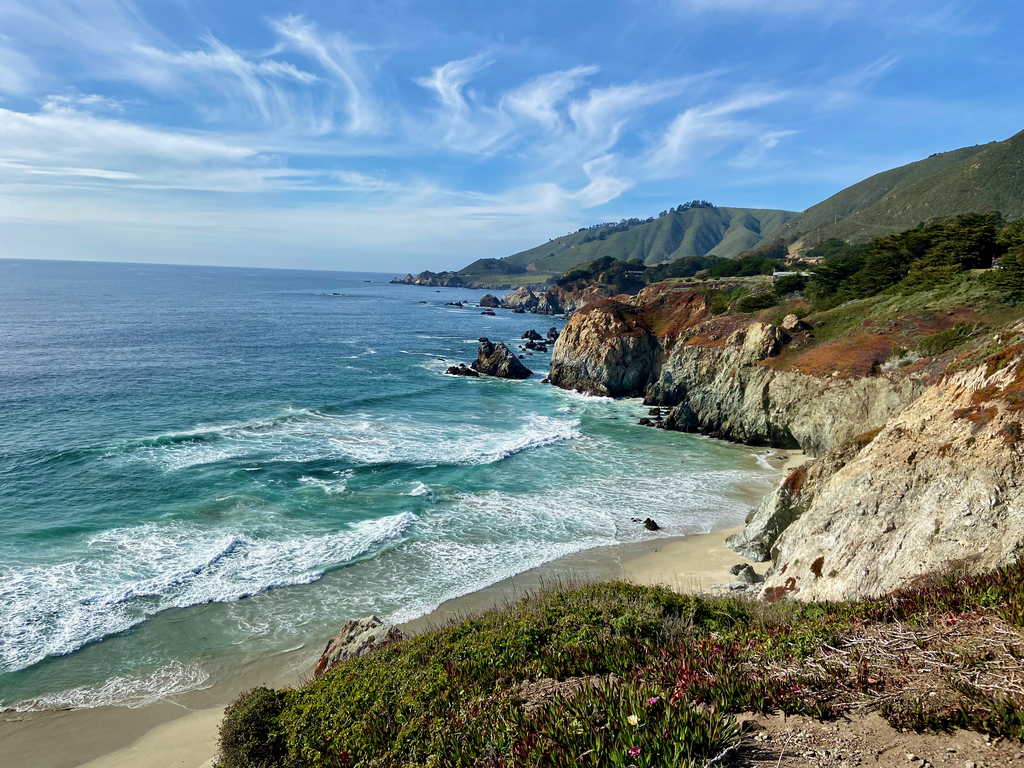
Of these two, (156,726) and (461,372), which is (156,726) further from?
(461,372)

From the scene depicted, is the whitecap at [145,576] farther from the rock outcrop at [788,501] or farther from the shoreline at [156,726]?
the rock outcrop at [788,501]

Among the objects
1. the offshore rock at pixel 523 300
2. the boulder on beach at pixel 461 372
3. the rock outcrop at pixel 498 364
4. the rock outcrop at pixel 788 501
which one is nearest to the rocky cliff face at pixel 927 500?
the rock outcrop at pixel 788 501

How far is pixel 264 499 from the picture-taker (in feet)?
88.2

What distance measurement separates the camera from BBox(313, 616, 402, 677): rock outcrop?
13320mm

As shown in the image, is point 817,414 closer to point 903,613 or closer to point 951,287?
point 951,287

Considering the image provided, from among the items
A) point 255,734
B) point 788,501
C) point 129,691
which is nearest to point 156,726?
point 129,691

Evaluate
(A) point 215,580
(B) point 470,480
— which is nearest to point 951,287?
(B) point 470,480

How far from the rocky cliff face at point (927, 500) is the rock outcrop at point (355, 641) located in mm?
11034

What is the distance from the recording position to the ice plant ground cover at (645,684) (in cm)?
529

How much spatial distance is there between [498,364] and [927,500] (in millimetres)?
51447

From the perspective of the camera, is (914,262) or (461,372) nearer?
(914,262)

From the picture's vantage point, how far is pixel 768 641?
716cm

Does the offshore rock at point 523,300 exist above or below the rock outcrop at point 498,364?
above

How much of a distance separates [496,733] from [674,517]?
863 inches
